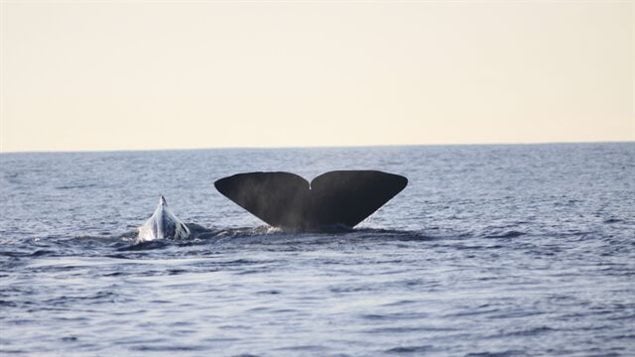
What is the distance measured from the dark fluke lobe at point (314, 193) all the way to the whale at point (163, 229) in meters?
1.89

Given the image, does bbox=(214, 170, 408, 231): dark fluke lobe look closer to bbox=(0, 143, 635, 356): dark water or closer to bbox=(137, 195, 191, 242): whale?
bbox=(0, 143, 635, 356): dark water

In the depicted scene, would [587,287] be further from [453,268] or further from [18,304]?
[18,304]

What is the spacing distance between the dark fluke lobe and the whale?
6.19 feet

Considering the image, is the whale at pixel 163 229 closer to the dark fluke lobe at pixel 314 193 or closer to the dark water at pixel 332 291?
the dark water at pixel 332 291

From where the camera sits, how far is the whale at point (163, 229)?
68.3 feet

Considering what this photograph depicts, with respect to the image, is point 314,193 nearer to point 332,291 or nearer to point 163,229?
point 163,229

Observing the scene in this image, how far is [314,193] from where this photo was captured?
18.9 metres

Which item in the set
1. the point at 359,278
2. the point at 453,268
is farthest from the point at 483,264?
the point at 359,278

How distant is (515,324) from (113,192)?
137ft

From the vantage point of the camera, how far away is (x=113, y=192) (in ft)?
173

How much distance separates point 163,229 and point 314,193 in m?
3.25

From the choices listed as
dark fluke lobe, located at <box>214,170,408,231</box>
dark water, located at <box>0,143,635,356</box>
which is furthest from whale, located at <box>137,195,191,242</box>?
dark fluke lobe, located at <box>214,170,408,231</box>

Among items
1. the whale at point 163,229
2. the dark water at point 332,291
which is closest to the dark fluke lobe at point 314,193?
the dark water at point 332,291

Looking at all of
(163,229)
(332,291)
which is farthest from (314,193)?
(332,291)
